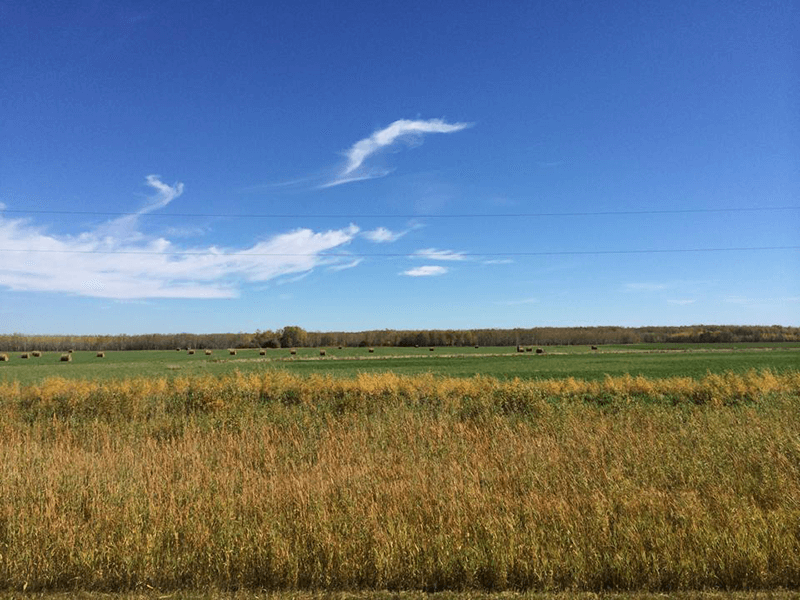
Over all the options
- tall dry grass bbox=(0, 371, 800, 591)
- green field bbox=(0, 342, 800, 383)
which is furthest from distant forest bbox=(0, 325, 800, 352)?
tall dry grass bbox=(0, 371, 800, 591)

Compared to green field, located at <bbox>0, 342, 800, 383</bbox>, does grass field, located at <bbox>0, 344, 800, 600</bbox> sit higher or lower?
higher

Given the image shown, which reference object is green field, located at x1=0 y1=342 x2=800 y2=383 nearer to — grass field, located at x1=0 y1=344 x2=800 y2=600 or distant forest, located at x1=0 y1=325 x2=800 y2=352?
grass field, located at x1=0 y1=344 x2=800 y2=600

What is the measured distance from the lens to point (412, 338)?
146 meters

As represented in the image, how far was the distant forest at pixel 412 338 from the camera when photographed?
142 m

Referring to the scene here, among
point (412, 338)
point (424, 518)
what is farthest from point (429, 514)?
point (412, 338)

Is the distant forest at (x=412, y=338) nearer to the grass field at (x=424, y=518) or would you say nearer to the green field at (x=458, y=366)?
the green field at (x=458, y=366)

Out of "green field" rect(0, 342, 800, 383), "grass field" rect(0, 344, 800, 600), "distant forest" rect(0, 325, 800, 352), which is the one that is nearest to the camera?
"grass field" rect(0, 344, 800, 600)

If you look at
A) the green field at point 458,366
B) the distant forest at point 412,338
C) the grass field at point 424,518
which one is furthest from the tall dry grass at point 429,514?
the distant forest at point 412,338

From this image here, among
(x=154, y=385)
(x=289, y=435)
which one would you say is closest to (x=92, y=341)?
(x=154, y=385)

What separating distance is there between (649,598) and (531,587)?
1.19 meters

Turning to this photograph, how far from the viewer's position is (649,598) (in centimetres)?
517

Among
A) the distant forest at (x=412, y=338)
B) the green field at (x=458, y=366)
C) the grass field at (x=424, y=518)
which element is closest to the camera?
the grass field at (x=424, y=518)

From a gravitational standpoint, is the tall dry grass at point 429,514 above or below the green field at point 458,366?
above

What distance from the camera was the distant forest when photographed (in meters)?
142
